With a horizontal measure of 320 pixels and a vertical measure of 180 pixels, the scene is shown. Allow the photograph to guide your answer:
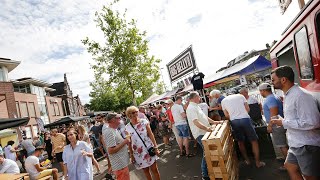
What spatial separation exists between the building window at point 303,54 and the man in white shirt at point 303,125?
102 cm

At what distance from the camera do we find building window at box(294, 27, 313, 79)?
3.66 m

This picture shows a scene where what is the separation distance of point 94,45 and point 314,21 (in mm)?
20330

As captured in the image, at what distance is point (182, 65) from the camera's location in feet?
42.9

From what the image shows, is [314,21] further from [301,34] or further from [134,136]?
[134,136]

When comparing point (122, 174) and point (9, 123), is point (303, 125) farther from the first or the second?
point (9, 123)

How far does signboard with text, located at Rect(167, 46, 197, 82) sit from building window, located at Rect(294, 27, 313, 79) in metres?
7.64

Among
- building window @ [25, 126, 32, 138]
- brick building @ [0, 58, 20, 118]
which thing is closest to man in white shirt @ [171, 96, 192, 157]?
brick building @ [0, 58, 20, 118]

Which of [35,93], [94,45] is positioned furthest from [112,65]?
[35,93]

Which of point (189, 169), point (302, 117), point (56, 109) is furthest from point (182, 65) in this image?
point (56, 109)

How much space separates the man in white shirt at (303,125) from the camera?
272 centimetres

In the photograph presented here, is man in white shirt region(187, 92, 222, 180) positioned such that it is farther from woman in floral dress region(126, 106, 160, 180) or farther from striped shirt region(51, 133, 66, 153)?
striped shirt region(51, 133, 66, 153)

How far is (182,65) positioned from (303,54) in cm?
925

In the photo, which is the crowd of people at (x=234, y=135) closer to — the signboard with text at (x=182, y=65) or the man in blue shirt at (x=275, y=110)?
the man in blue shirt at (x=275, y=110)

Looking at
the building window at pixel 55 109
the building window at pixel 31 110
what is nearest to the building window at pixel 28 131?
the building window at pixel 31 110
